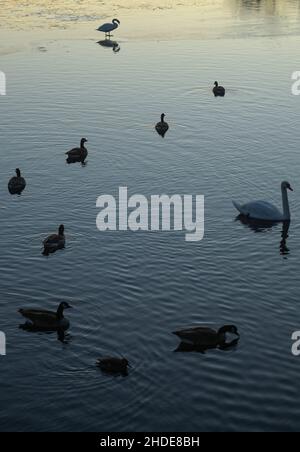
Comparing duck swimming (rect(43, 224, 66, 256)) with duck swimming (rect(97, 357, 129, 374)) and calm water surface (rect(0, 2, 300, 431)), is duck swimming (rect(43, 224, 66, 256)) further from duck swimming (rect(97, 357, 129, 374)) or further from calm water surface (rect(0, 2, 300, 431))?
duck swimming (rect(97, 357, 129, 374))

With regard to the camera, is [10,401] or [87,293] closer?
[10,401]

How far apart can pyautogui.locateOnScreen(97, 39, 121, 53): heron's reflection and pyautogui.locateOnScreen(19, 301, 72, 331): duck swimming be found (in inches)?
1784

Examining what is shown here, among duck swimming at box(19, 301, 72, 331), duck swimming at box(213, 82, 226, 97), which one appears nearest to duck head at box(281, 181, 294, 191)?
duck swimming at box(19, 301, 72, 331)

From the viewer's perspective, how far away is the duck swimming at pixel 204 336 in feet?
78.4

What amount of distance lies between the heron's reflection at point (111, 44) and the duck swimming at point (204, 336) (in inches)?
1837

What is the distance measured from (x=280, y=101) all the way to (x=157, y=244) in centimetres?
2452

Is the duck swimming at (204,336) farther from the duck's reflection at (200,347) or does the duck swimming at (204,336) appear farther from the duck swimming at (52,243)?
the duck swimming at (52,243)

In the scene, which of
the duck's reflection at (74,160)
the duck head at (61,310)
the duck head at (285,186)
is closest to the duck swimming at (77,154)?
the duck's reflection at (74,160)

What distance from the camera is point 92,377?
22391 millimetres

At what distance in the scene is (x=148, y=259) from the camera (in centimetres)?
3033

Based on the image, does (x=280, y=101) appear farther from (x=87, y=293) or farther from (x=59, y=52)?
(x=87, y=293)

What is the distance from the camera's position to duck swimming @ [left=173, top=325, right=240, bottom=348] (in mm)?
23906

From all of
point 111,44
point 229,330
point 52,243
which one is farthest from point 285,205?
point 111,44
